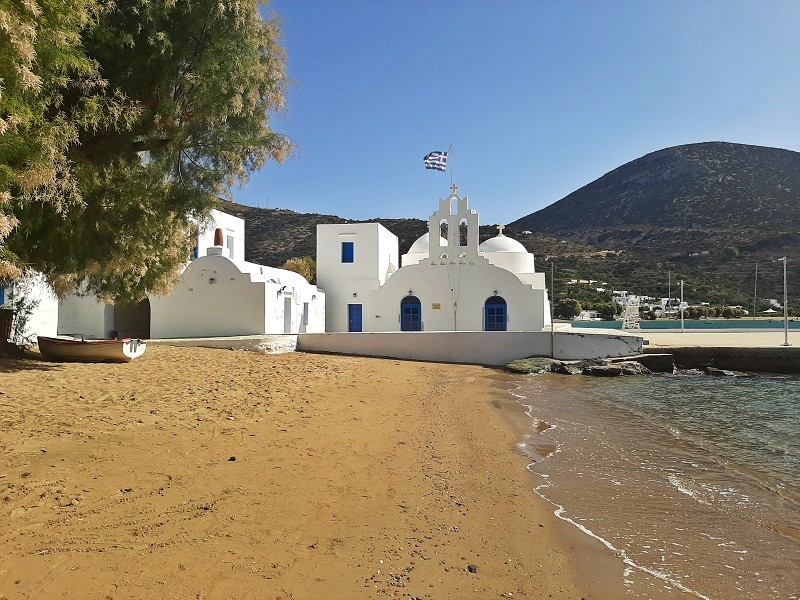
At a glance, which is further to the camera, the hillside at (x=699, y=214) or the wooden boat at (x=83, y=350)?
the hillside at (x=699, y=214)

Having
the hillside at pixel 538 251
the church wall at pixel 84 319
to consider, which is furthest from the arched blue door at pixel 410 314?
the hillside at pixel 538 251

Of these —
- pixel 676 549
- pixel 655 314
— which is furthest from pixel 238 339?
pixel 655 314

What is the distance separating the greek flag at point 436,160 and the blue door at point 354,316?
797cm

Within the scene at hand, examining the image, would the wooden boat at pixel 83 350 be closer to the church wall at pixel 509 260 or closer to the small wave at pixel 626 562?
the small wave at pixel 626 562

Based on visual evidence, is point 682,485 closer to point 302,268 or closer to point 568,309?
point 302,268

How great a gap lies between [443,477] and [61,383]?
679cm

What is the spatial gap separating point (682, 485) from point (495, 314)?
1687cm

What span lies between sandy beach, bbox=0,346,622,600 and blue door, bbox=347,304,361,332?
18.3 m

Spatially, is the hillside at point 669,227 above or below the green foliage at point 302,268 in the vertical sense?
above

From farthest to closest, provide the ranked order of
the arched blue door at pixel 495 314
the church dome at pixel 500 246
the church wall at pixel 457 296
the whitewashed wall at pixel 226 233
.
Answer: the church dome at pixel 500 246 → the arched blue door at pixel 495 314 → the whitewashed wall at pixel 226 233 → the church wall at pixel 457 296

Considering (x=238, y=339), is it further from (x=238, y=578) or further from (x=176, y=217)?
(x=238, y=578)

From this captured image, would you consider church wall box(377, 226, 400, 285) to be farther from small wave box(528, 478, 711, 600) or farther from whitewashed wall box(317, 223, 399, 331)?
small wave box(528, 478, 711, 600)

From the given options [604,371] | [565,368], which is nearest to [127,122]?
[565,368]

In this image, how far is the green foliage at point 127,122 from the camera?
515 cm
